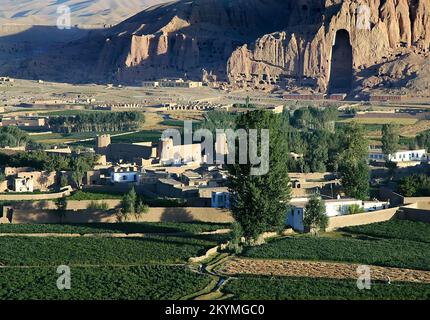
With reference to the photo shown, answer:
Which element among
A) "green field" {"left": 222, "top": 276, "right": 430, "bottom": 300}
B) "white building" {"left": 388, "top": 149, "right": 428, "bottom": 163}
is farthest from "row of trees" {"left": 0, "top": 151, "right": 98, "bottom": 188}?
"green field" {"left": 222, "top": 276, "right": 430, "bottom": 300}

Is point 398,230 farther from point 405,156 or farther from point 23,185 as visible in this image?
point 405,156

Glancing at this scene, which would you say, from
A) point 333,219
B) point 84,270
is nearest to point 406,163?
point 333,219

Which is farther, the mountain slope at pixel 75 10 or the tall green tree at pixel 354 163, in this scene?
the mountain slope at pixel 75 10

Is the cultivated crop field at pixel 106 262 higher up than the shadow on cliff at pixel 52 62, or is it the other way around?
the shadow on cliff at pixel 52 62

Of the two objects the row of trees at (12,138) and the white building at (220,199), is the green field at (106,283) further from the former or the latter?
the row of trees at (12,138)

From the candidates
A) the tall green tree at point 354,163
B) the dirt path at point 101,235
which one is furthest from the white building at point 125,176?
the dirt path at point 101,235
